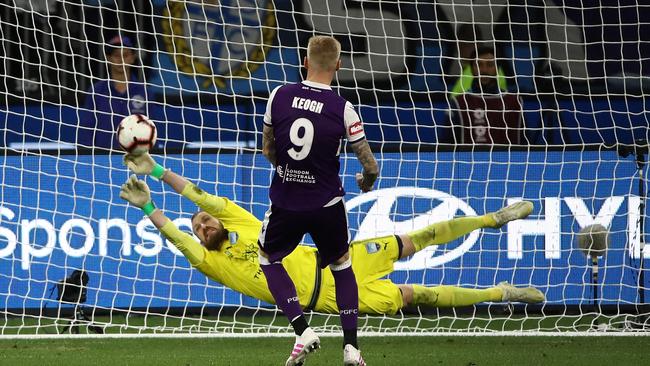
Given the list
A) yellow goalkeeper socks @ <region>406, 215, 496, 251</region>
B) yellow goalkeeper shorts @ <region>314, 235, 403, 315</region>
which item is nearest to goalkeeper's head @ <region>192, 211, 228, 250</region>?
yellow goalkeeper shorts @ <region>314, 235, 403, 315</region>

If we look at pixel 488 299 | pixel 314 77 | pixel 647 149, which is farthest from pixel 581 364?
pixel 647 149

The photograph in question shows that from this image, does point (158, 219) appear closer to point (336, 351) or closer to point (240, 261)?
point (240, 261)

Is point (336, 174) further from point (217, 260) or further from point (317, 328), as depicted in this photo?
point (317, 328)

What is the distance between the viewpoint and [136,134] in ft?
27.1

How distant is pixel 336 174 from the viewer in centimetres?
733

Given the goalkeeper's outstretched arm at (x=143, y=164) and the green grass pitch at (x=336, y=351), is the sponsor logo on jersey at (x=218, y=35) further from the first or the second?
the goalkeeper's outstretched arm at (x=143, y=164)

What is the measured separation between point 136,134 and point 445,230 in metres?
2.43

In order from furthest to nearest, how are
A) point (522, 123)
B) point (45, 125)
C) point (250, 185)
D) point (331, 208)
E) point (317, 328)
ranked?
point (45, 125), point (522, 123), point (250, 185), point (317, 328), point (331, 208)

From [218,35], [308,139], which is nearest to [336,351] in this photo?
[308,139]

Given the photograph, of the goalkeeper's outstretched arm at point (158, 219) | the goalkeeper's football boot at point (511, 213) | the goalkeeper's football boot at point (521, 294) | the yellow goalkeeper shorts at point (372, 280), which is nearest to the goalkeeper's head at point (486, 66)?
the goalkeeper's football boot at point (511, 213)

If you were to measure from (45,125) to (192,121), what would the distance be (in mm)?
1434

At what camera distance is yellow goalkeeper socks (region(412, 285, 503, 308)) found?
9.32m

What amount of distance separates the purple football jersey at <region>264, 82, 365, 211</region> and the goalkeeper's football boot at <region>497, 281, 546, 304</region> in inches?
107

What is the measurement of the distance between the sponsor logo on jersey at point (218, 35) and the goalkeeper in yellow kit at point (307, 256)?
3.86 meters
